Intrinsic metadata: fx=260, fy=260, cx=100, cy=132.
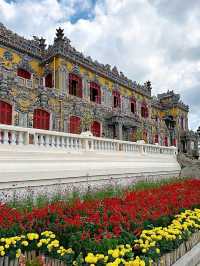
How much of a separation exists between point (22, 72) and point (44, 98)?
3.66 meters

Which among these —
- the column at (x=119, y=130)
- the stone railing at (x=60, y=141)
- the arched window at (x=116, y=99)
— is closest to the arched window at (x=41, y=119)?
the stone railing at (x=60, y=141)

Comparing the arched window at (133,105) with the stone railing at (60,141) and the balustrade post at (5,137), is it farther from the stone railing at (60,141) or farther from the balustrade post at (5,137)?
the balustrade post at (5,137)

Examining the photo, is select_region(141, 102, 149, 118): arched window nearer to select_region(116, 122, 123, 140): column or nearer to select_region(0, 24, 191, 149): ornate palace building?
select_region(0, 24, 191, 149): ornate palace building

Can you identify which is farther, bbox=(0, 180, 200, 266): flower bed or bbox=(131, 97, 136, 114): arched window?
bbox=(131, 97, 136, 114): arched window

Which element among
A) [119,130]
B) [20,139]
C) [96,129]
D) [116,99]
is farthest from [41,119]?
[116,99]

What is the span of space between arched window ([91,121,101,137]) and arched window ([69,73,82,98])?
2.71 meters

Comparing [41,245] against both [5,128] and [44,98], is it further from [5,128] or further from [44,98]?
[44,98]

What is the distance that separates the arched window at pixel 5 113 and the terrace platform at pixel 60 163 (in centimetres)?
726

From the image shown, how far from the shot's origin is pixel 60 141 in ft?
30.7

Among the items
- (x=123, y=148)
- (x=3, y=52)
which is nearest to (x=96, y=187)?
(x=123, y=148)

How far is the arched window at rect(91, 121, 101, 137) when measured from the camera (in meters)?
22.2

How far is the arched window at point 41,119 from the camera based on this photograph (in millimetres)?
17312

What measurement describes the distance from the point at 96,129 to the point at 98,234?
18463 millimetres

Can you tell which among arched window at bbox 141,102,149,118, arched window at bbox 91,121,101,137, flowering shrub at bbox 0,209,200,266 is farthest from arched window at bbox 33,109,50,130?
arched window at bbox 141,102,149,118
